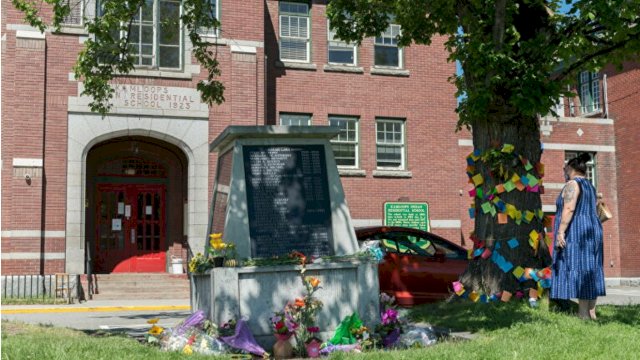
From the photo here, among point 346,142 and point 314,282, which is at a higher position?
point 346,142

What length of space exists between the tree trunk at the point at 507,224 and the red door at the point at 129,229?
13178mm

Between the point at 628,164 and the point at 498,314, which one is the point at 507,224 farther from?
the point at 628,164

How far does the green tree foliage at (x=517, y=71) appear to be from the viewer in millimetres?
9664

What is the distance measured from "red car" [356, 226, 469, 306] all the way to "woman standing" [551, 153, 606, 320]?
4.30 metres

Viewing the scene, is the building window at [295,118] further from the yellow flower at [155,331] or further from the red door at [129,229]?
the yellow flower at [155,331]

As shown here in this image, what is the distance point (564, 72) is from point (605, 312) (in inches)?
134

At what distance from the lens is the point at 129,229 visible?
21.9 m

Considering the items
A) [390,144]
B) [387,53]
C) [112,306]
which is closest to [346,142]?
[390,144]

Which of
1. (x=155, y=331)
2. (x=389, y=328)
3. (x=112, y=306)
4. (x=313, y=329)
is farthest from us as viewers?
(x=112, y=306)

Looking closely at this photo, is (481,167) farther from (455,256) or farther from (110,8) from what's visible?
(110,8)

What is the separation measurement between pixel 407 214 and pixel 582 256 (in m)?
15.0

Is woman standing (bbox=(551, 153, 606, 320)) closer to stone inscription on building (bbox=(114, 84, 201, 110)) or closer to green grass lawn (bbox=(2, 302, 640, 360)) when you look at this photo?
green grass lawn (bbox=(2, 302, 640, 360))

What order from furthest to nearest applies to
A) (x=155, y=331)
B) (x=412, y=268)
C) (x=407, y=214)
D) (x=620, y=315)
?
(x=407, y=214) < (x=412, y=268) < (x=620, y=315) < (x=155, y=331)

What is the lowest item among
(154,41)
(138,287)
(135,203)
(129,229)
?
(138,287)
